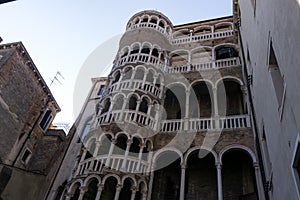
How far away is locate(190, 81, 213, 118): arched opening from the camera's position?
15.9 m

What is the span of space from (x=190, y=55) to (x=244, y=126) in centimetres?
759

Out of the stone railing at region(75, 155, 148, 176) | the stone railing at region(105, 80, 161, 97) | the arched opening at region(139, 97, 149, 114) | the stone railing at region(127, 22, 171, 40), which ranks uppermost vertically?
the stone railing at region(127, 22, 171, 40)

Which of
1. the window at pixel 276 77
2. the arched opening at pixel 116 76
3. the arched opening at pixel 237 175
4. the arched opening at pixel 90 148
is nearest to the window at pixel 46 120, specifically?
the arched opening at pixel 116 76

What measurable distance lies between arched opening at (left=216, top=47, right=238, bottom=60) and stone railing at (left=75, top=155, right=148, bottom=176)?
32.9ft

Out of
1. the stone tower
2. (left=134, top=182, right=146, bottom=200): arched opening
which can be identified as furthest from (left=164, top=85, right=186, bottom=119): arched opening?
(left=134, top=182, right=146, bottom=200): arched opening

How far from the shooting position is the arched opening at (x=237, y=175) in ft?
39.3

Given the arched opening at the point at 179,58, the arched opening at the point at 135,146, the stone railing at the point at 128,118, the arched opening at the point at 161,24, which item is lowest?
the arched opening at the point at 135,146

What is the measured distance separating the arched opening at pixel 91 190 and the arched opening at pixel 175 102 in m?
6.18

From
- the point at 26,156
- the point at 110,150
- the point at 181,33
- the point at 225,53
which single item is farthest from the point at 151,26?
the point at 26,156

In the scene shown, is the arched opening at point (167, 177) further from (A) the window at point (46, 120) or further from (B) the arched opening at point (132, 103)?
(A) the window at point (46, 120)

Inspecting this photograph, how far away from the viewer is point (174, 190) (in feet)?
44.1

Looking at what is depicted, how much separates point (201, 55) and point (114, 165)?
10798 mm

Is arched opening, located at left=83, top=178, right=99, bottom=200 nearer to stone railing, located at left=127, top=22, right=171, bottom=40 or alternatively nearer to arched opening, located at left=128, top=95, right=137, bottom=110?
arched opening, located at left=128, top=95, right=137, bottom=110

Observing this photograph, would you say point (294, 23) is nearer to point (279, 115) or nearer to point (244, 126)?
point (279, 115)
